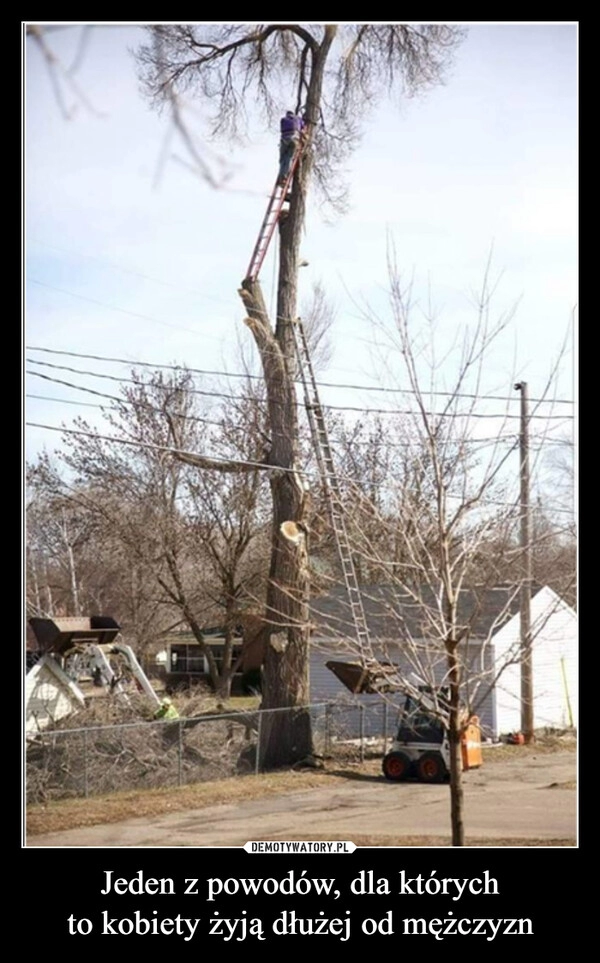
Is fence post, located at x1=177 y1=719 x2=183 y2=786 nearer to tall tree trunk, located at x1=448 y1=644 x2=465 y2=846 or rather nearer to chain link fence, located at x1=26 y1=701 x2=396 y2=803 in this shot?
chain link fence, located at x1=26 y1=701 x2=396 y2=803

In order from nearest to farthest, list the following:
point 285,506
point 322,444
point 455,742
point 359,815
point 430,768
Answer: point 455,742
point 359,815
point 322,444
point 430,768
point 285,506

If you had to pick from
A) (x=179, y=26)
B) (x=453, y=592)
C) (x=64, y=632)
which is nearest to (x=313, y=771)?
(x=64, y=632)

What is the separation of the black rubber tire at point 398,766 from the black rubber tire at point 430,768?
0.16 m

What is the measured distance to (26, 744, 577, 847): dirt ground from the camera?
44.9 feet


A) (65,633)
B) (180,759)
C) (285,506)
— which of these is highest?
(285,506)

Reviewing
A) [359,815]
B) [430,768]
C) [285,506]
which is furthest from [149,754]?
[285,506]

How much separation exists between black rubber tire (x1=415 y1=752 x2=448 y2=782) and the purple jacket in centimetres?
975

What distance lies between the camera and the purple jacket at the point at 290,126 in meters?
17.9

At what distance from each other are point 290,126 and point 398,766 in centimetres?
995

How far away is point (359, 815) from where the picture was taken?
1570cm

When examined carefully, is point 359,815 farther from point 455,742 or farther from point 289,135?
point 289,135

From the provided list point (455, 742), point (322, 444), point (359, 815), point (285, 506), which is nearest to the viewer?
point (455, 742)
